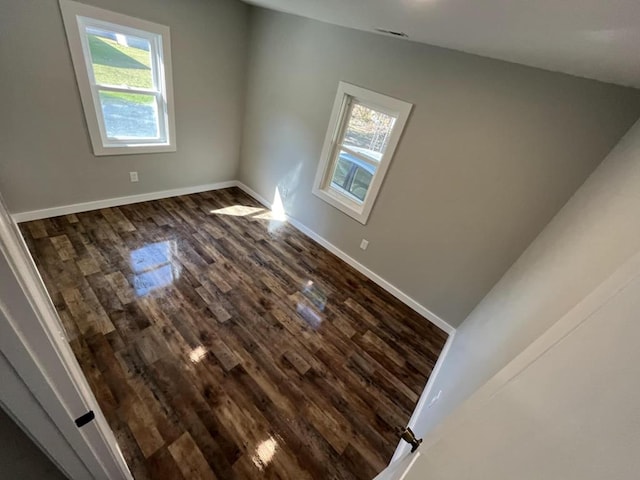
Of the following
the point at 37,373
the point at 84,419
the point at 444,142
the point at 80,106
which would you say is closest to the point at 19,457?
the point at 84,419

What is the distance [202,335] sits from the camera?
2053mm

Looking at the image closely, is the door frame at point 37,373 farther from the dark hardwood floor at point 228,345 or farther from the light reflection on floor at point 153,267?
the light reflection on floor at point 153,267

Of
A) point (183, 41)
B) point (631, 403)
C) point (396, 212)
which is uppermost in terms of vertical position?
point (183, 41)

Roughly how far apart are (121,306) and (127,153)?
1.82 m

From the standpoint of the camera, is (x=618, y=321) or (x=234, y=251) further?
(x=234, y=251)

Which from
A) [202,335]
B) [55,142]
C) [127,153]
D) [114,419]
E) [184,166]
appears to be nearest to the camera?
[114,419]

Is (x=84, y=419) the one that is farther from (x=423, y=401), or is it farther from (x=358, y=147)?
(x=358, y=147)

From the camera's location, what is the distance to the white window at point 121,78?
234 cm

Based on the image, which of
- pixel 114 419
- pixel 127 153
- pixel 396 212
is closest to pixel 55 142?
pixel 127 153

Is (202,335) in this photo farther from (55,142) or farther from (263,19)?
(263,19)

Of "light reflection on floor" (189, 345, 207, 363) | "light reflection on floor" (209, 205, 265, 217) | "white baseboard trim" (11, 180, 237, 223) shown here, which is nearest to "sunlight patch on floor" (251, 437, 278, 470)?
"light reflection on floor" (189, 345, 207, 363)

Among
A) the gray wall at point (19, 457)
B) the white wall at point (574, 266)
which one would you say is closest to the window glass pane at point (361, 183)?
the white wall at point (574, 266)

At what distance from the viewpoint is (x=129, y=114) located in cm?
292

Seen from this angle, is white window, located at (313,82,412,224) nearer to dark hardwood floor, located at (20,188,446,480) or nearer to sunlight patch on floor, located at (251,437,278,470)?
dark hardwood floor, located at (20,188,446,480)
